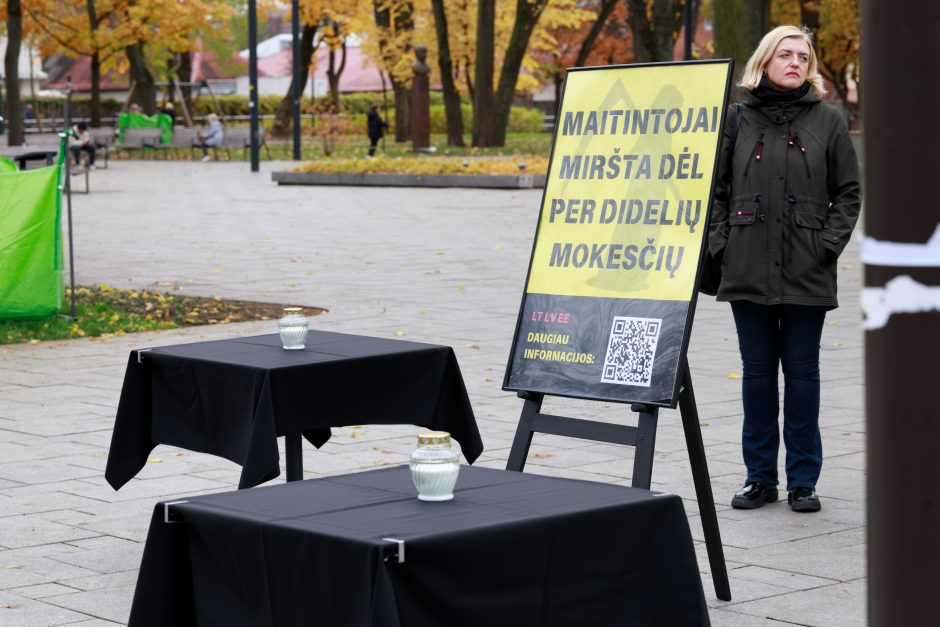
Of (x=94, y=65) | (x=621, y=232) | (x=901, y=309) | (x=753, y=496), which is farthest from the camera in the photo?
(x=94, y=65)

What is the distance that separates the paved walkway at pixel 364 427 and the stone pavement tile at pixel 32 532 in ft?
0.04

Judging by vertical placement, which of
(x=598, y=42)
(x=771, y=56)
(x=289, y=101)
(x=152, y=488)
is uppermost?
(x=598, y=42)

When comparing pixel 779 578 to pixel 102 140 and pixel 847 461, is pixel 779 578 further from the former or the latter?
pixel 102 140

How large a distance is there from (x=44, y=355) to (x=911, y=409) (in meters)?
9.76

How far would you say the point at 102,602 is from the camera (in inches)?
212

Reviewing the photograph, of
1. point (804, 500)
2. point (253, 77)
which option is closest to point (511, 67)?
point (253, 77)

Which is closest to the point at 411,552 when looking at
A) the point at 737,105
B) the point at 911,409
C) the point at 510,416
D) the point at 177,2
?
the point at 911,409

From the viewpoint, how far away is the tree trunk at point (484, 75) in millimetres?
44219

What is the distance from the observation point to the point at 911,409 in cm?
207

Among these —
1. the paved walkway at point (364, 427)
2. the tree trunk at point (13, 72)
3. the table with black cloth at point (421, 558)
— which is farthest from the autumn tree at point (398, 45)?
the table with black cloth at point (421, 558)

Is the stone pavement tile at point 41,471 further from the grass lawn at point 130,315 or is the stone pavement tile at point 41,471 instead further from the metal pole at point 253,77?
the metal pole at point 253,77

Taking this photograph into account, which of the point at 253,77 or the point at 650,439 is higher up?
the point at 253,77

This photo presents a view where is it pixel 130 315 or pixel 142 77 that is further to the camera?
pixel 142 77

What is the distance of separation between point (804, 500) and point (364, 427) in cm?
282
